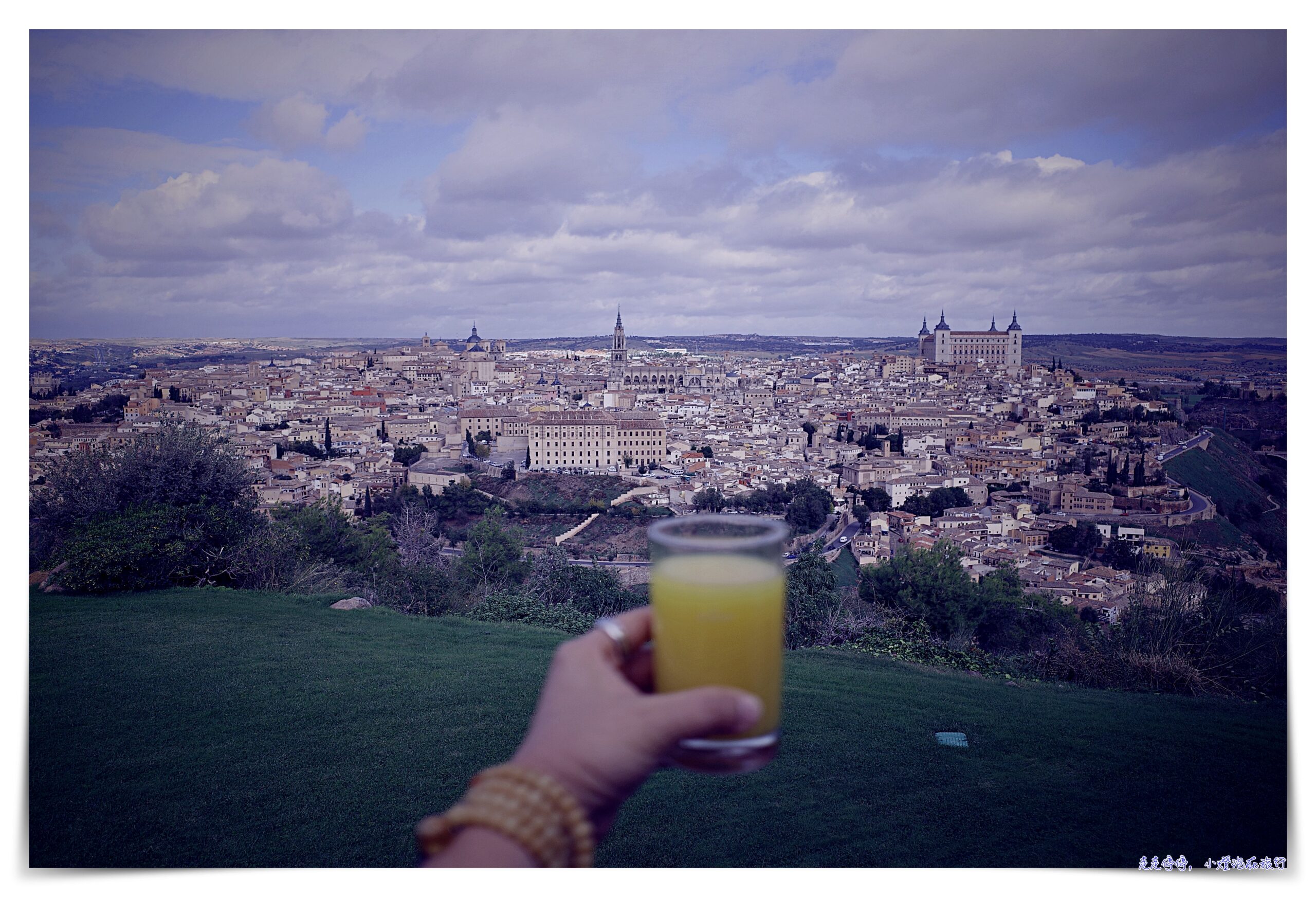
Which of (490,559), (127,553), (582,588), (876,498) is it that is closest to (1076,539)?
(876,498)

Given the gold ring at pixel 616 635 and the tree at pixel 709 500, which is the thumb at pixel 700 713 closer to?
the gold ring at pixel 616 635

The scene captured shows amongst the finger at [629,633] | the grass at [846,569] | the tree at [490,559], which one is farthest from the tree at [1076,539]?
the finger at [629,633]

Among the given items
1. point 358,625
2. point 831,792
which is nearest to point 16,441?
point 358,625

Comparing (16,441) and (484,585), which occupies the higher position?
(16,441)

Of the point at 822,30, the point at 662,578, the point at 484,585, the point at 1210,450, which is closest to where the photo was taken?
the point at 662,578
